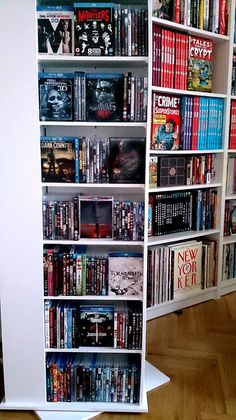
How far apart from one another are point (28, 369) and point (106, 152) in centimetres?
105

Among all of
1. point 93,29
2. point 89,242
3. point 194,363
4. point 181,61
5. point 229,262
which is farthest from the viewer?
point 229,262

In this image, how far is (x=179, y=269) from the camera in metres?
2.65

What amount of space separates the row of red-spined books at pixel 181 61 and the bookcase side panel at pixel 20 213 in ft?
3.29

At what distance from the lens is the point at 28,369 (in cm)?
170

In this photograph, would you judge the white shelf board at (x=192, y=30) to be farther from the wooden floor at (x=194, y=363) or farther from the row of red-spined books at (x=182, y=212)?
the wooden floor at (x=194, y=363)

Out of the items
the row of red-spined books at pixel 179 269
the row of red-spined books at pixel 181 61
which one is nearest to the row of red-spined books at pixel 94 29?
the row of red-spined books at pixel 181 61

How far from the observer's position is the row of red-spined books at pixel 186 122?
237 cm

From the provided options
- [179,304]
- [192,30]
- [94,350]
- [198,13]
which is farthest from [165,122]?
[94,350]

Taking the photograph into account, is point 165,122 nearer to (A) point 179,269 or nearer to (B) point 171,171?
(B) point 171,171

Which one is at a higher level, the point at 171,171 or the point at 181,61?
the point at 181,61

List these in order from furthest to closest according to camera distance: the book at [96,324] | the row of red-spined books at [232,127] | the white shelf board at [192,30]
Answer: the row of red-spined books at [232,127] → the white shelf board at [192,30] → the book at [96,324]

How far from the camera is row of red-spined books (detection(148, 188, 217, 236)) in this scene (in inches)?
98.0

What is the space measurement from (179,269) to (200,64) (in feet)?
4.67

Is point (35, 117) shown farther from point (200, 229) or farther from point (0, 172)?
point (200, 229)
